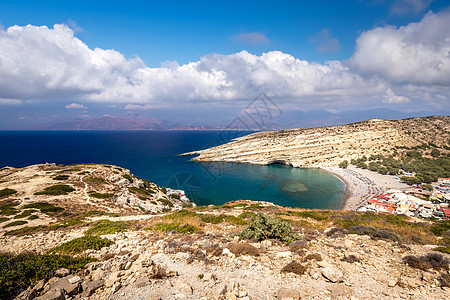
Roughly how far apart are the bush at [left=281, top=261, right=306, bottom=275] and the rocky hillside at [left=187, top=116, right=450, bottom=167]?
100 m

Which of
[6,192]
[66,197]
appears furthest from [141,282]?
[6,192]

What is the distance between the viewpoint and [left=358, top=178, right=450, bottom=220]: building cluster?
3681 centimetres

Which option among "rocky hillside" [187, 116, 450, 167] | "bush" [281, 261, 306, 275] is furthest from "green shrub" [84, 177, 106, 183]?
"rocky hillside" [187, 116, 450, 167]

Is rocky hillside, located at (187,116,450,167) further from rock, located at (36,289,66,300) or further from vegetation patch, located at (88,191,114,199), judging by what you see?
rock, located at (36,289,66,300)

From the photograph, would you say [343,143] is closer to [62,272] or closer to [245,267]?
[245,267]

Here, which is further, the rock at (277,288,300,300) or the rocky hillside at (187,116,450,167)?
the rocky hillside at (187,116,450,167)

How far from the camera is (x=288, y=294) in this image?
5.95 m

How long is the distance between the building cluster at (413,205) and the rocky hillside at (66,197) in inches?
1780

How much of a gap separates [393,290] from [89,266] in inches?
440

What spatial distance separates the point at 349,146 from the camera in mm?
103688

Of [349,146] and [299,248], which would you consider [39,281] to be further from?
[349,146]

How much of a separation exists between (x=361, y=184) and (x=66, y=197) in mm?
81185

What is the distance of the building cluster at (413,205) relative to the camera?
121ft

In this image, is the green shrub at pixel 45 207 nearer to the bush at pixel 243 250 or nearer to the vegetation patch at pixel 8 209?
the vegetation patch at pixel 8 209
